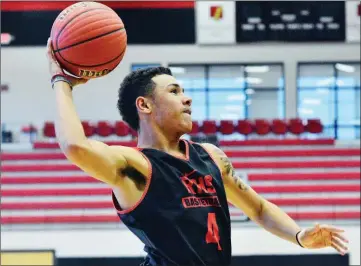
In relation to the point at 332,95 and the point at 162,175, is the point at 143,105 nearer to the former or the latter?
the point at 162,175

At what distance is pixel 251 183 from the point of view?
34.1ft

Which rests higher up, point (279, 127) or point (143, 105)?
point (143, 105)

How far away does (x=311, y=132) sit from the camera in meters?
12.6

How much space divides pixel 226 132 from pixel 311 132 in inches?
63.4

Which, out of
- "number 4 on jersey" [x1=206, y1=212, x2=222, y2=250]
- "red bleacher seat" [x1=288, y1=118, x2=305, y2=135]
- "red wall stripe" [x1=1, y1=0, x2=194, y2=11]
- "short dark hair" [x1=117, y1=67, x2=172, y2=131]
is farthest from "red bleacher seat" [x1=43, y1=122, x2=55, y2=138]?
"number 4 on jersey" [x1=206, y1=212, x2=222, y2=250]

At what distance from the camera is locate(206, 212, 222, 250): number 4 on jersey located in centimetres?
250

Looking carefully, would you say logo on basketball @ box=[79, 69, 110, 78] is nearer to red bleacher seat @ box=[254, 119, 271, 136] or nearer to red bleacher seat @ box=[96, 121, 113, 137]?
red bleacher seat @ box=[96, 121, 113, 137]

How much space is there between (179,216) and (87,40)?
762 mm

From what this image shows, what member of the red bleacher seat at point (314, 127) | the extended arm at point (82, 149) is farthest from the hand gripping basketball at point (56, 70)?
the red bleacher seat at point (314, 127)

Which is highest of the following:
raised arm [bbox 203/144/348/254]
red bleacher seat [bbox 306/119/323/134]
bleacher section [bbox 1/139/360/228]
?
raised arm [bbox 203/144/348/254]

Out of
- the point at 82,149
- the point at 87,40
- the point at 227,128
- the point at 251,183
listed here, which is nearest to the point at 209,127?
the point at 227,128

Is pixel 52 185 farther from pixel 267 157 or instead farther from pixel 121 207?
pixel 121 207

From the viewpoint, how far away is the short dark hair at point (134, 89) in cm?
271

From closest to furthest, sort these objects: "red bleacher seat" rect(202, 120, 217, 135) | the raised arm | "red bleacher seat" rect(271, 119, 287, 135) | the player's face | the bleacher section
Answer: the player's face → the raised arm → the bleacher section → "red bleacher seat" rect(202, 120, 217, 135) → "red bleacher seat" rect(271, 119, 287, 135)
